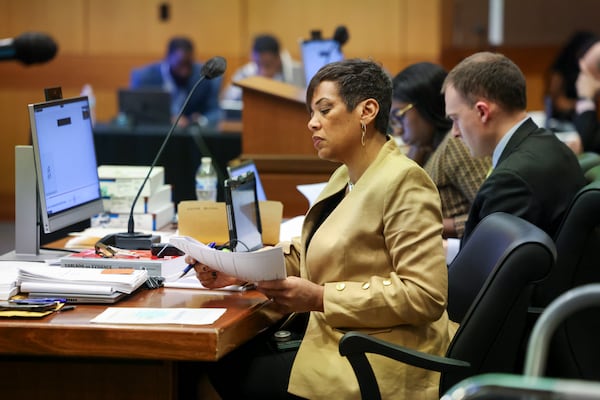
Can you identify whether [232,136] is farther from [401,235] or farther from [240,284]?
[401,235]

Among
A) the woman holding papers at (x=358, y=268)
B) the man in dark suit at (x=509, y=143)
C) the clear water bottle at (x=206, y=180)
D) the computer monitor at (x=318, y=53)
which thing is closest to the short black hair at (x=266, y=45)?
the computer monitor at (x=318, y=53)

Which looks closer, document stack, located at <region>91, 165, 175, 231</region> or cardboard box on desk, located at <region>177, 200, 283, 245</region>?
cardboard box on desk, located at <region>177, 200, 283, 245</region>

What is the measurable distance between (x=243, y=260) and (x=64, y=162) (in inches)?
38.5

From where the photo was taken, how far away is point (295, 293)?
2346 mm

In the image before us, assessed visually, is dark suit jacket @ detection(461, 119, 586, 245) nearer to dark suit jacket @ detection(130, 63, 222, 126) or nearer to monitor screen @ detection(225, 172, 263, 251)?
monitor screen @ detection(225, 172, 263, 251)

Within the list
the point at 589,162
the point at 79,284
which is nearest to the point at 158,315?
the point at 79,284

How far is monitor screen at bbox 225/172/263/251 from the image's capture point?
2.79 m

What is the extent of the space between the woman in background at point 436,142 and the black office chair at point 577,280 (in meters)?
0.70

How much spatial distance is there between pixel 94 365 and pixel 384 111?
98 cm

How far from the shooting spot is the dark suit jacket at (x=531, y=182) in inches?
111

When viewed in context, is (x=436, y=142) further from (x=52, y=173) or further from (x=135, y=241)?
Answer: (x=52, y=173)

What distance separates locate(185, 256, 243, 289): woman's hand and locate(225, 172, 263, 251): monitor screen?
157 millimetres

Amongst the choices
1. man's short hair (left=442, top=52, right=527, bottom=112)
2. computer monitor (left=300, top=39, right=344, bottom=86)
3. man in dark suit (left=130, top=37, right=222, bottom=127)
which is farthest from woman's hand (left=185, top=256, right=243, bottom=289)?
man in dark suit (left=130, top=37, right=222, bottom=127)

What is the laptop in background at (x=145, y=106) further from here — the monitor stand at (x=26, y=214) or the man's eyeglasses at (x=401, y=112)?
the monitor stand at (x=26, y=214)
